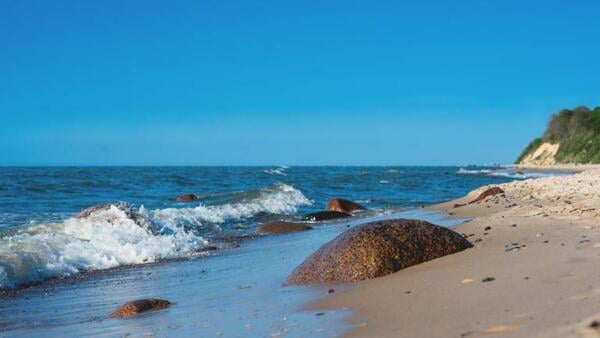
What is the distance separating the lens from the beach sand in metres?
3.95

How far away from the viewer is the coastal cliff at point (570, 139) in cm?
7632

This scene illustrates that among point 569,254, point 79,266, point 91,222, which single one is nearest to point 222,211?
point 91,222

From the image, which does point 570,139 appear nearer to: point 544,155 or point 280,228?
point 544,155

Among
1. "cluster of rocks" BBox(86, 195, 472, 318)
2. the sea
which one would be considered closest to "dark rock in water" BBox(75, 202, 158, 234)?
the sea

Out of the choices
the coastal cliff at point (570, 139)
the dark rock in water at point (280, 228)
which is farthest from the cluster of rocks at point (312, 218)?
the coastal cliff at point (570, 139)

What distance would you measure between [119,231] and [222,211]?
7.87 metres

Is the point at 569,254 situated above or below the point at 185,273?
above

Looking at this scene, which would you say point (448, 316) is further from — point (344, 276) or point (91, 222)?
point (91, 222)

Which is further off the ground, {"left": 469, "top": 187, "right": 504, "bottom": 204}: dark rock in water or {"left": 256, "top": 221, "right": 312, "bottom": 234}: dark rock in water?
{"left": 469, "top": 187, "right": 504, "bottom": 204}: dark rock in water

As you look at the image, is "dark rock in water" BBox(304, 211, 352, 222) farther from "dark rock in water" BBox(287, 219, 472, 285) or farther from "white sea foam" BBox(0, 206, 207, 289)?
"dark rock in water" BBox(287, 219, 472, 285)

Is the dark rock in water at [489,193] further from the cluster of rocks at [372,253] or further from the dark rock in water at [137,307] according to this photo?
the dark rock in water at [137,307]

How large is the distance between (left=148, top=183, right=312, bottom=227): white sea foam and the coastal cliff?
167 ft

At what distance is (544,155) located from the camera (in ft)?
314

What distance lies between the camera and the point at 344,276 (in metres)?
7.07
